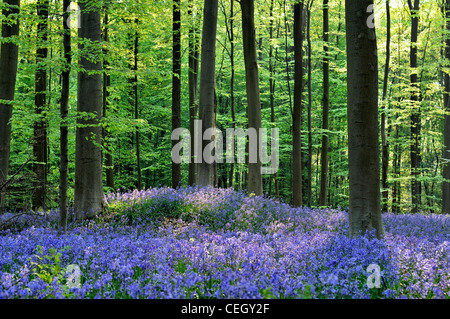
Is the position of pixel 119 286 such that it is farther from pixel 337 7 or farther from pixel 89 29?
pixel 337 7

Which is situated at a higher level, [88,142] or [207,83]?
[207,83]

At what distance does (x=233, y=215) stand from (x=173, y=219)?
135cm

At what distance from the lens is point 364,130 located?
5.50 meters

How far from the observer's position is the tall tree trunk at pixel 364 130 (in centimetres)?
548

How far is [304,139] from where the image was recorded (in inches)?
985

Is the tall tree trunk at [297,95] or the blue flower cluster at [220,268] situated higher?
the tall tree trunk at [297,95]

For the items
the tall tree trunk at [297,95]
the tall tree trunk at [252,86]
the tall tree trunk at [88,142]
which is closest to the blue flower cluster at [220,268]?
the tall tree trunk at [88,142]

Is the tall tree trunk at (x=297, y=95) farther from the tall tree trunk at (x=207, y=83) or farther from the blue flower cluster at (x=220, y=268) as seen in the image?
the blue flower cluster at (x=220, y=268)

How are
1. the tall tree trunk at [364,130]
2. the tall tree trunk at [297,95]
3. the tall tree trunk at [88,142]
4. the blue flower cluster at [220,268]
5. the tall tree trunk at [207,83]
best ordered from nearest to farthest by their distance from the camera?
1. the blue flower cluster at [220,268]
2. the tall tree trunk at [364,130]
3. the tall tree trunk at [88,142]
4. the tall tree trunk at [207,83]
5. the tall tree trunk at [297,95]

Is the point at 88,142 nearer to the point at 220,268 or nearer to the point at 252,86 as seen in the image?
the point at 252,86

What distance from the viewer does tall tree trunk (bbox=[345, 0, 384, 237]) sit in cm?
548

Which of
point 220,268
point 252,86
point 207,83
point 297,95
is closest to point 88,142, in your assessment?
point 207,83
